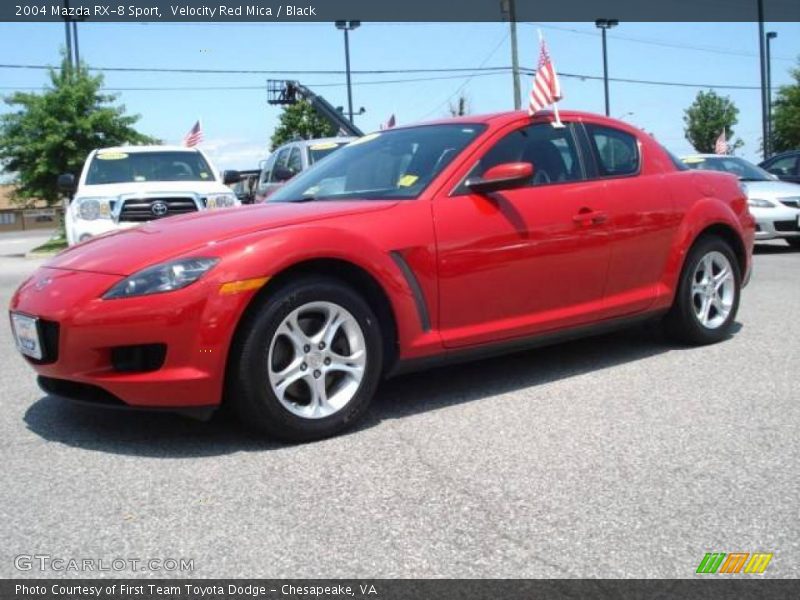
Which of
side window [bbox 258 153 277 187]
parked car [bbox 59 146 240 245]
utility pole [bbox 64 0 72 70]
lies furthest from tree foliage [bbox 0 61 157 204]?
parked car [bbox 59 146 240 245]

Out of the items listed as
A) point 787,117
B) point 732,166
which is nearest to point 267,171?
point 732,166

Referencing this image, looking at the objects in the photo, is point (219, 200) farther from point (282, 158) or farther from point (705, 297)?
point (705, 297)

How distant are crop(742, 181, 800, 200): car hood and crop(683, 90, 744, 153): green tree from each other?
3564 centimetres

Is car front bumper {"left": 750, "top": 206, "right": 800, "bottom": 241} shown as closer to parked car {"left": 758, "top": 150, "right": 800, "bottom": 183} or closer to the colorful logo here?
parked car {"left": 758, "top": 150, "right": 800, "bottom": 183}

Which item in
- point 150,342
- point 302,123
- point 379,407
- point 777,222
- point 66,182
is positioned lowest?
point 379,407

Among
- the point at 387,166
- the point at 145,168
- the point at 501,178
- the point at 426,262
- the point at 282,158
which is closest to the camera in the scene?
the point at 426,262

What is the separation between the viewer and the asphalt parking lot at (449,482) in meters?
2.68

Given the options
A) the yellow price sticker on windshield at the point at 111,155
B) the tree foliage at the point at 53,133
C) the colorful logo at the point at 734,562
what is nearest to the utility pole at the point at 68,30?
the tree foliage at the point at 53,133

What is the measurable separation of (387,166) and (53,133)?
20.0 metres

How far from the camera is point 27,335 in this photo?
12.6 ft

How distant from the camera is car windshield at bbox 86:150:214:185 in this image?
11.0 metres

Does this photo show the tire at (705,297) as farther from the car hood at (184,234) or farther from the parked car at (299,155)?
the parked car at (299,155)

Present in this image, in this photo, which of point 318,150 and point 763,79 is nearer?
point 318,150

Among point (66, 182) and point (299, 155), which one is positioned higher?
point (299, 155)
